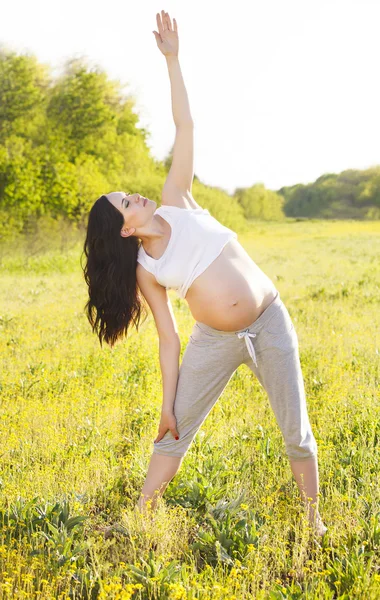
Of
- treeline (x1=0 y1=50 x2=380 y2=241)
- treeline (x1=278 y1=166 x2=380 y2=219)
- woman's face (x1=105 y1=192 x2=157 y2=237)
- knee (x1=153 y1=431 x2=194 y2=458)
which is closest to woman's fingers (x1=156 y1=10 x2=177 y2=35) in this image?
woman's face (x1=105 y1=192 x2=157 y2=237)

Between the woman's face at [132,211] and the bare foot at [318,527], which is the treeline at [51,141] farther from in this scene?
the bare foot at [318,527]

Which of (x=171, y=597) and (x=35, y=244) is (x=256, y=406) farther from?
(x=35, y=244)

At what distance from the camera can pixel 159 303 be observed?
355cm

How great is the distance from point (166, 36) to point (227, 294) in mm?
1587

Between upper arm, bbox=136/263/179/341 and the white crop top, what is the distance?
3.3 inches

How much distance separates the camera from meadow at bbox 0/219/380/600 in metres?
3.03

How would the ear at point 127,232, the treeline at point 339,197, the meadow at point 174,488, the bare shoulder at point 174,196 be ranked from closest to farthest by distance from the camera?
the meadow at point 174,488 → the ear at point 127,232 → the bare shoulder at point 174,196 → the treeline at point 339,197

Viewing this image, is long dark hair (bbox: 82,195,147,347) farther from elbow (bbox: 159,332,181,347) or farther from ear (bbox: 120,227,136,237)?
elbow (bbox: 159,332,181,347)

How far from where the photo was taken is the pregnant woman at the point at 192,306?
3.43 m

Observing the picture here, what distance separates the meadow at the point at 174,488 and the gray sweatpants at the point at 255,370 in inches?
17.9

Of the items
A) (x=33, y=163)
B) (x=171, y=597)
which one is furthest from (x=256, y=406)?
(x=33, y=163)

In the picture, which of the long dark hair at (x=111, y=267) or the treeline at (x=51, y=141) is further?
the treeline at (x=51, y=141)

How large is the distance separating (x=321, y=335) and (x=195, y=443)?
4369 mm

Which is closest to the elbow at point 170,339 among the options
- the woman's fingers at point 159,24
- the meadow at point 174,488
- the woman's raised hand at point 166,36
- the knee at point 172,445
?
the knee at point 172,445
